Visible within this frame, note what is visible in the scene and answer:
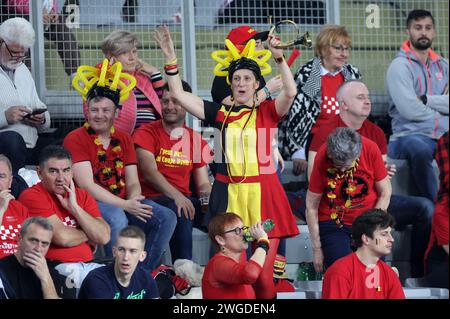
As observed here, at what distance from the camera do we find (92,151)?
945 cm

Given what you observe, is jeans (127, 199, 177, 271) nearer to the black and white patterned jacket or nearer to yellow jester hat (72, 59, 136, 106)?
yellow jester hat (72, 59, 136, 106)

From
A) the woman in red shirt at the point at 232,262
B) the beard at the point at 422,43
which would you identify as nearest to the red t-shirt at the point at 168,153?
the woman in red shirt at the point at 232,262

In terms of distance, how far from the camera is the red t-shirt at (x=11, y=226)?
863 centimetres

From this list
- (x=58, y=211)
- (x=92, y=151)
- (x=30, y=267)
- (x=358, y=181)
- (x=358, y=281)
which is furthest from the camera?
(x=92, y=151)

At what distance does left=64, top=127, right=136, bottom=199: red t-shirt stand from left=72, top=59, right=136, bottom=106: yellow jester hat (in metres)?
0.26

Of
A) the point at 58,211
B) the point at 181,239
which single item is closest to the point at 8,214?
the point at 58,211

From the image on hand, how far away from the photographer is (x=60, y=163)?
8.85 meters

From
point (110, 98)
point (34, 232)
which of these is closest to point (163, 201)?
point (110, 98)

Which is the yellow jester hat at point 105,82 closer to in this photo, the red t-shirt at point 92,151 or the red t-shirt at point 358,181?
the red t-shirt at point 92,151

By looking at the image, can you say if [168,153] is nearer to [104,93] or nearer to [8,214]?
[104,93]

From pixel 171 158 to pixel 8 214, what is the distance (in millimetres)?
1393

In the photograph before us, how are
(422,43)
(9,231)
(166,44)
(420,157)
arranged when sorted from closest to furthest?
1. (9,231)
2. (166,44)
3. (420,157)
4. (422,43)

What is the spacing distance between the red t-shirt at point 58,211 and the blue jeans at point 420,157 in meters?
2.49
